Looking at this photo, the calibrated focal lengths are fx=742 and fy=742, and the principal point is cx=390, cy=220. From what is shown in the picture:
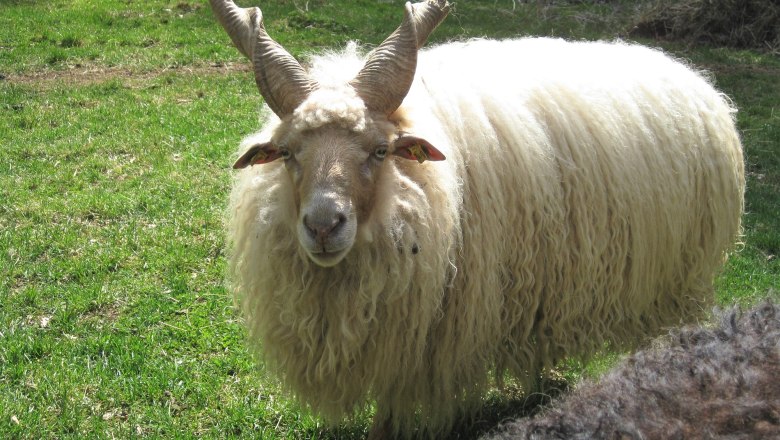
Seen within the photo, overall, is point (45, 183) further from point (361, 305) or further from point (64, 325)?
point (361, 305)

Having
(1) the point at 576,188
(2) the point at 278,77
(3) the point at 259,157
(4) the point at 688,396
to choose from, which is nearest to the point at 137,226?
(3) the point at 259,157

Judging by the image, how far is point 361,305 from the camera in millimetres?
3420

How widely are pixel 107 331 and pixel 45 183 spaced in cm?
267

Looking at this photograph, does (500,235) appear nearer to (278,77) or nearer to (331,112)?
(331,112)

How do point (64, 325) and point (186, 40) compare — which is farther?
point (186, 40)

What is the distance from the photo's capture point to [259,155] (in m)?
3.43

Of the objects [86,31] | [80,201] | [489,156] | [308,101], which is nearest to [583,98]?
[489,156]

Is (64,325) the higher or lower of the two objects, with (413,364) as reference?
lower

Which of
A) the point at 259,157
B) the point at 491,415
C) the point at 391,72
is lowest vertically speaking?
the point at 491,415

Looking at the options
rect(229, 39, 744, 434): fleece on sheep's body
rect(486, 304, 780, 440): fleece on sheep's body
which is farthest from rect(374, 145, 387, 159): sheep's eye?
rect(486, 304, 780, 440): fleece on sheep's body

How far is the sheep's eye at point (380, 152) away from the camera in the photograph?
3.31 metres

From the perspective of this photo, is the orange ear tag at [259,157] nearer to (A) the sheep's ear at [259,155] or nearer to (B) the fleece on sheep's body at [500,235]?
(A) the sheep's ear at [259,155]

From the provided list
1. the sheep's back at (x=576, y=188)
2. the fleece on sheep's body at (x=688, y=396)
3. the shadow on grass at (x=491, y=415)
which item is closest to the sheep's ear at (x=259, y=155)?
the sheep's back at (x=576, y=188)

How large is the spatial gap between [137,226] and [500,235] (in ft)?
11.6
